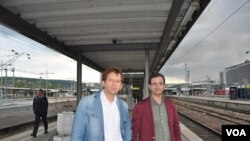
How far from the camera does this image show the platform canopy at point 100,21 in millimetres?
7758

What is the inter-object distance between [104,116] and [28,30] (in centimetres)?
628

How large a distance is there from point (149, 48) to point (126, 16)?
431 cm

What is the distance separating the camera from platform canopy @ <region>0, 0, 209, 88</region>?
305 inches

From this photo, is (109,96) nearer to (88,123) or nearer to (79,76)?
(88,123)

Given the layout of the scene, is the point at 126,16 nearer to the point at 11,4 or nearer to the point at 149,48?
the point at 11,4

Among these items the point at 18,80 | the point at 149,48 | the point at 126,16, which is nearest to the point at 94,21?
the point at 126,16

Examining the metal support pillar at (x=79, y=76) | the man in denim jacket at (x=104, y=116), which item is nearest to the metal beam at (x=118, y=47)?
the metal support pillar at (x=79, y=76)

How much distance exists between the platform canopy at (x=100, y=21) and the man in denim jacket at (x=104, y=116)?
3.19 meters

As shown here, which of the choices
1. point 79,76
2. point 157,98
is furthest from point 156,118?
point 79,76

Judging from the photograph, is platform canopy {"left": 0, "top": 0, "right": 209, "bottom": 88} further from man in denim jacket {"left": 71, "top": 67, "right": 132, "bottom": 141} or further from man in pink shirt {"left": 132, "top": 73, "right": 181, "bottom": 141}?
man in denim jacket {"left": 71, "top": 67, "right": 132, "bottom": 141}

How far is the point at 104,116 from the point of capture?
3.42m

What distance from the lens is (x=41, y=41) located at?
10609mm

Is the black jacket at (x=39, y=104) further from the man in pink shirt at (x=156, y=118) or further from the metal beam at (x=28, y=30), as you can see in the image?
the man in pink shirt at (x=156, y=118)

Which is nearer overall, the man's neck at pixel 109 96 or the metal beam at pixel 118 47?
the man's neck at pixel 109 96
